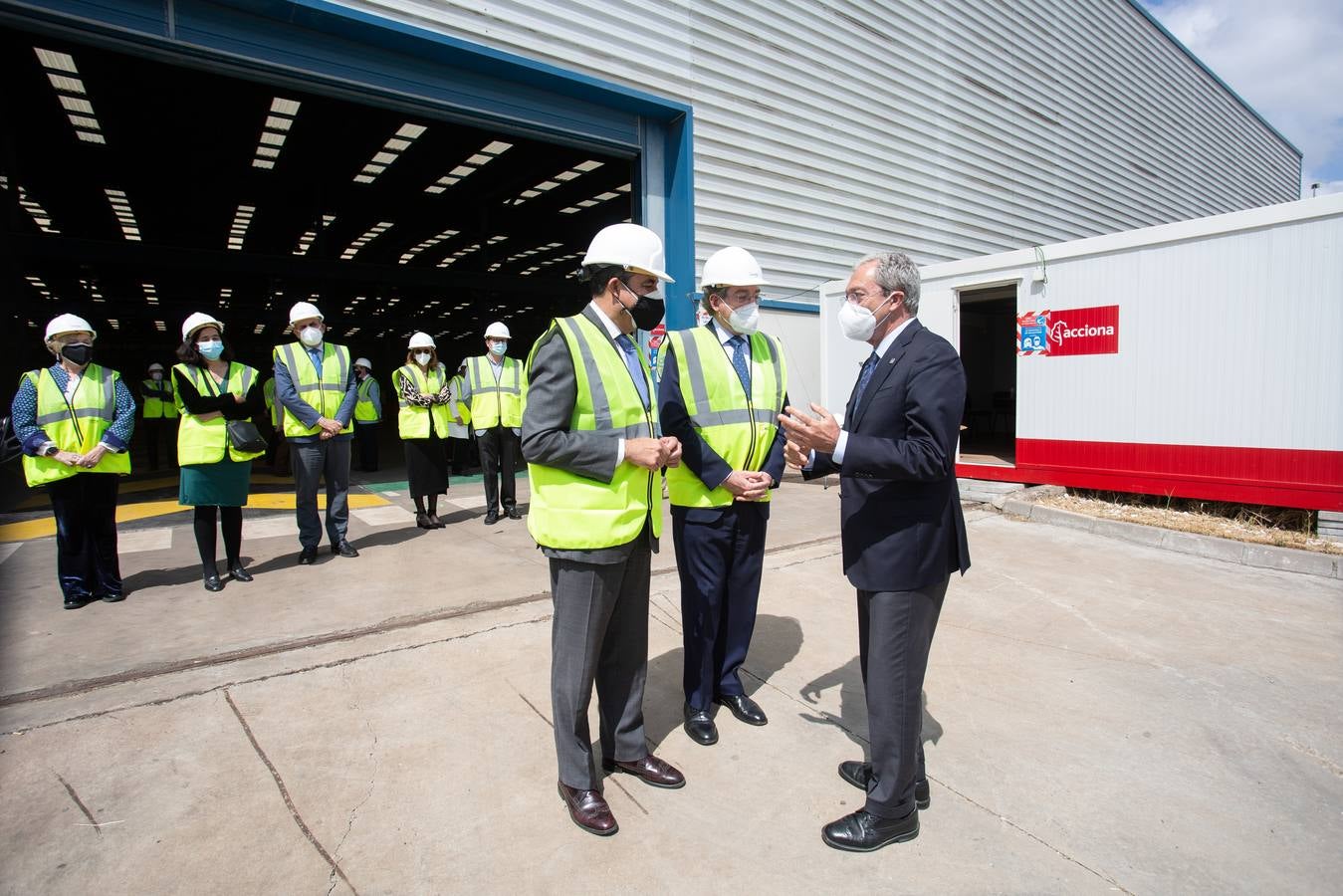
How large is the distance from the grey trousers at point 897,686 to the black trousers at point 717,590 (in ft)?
2.72

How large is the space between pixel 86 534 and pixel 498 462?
3.57m

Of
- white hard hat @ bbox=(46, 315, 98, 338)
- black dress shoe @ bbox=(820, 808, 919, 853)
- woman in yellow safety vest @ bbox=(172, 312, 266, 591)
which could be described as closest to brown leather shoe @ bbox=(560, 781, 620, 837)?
black dress shoe @ bbox=(820, 808, 919, 853)

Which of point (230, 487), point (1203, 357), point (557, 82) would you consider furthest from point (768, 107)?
point (230, 487)

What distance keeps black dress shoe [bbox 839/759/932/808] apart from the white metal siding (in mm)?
5713

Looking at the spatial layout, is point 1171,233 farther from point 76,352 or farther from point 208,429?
point 76,352

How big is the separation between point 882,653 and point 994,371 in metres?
16.4

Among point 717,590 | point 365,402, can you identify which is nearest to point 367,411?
point 365,402

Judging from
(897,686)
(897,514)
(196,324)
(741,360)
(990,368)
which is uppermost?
(990,368)

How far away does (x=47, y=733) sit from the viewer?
2924 mm

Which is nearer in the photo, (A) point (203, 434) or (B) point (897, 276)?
(B) point (897, 276)

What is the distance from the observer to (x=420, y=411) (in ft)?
23.6

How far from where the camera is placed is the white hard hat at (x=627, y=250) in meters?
2.41

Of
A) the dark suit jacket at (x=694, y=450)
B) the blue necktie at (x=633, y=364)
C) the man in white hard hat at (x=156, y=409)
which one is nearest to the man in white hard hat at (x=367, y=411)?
the man in white hard hat at (x=156, y=409)

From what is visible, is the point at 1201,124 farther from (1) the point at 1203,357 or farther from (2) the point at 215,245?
(2) the point at 215,245
